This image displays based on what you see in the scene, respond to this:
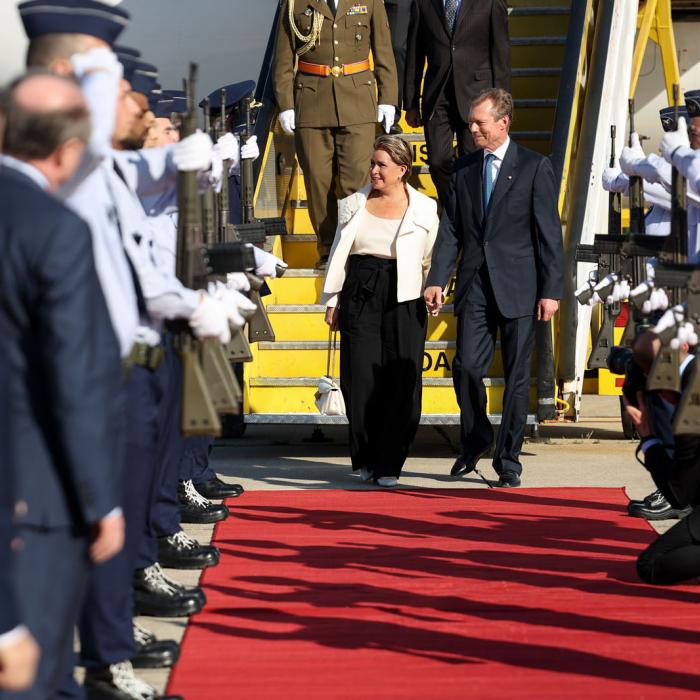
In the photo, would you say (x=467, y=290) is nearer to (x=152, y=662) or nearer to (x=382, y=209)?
(x=382, y=209)

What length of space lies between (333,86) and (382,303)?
1669mm

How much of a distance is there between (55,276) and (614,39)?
25.6 feet

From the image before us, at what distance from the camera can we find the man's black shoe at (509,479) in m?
7.48

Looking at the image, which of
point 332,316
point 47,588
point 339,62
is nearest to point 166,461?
point 47,588

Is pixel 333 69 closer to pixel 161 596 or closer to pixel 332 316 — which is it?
pixel 332 316

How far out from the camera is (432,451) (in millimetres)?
9008

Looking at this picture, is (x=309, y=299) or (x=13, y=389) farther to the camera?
(x=309, y=299)

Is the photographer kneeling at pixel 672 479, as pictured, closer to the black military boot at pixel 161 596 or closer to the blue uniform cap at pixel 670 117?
the black military boot at pixel 161 596

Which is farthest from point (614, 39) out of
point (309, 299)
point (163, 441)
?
point (163, 441)

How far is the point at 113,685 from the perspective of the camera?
3980mm

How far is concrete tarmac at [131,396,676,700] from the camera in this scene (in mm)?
7707

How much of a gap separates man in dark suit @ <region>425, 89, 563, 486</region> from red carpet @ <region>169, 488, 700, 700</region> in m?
0.67

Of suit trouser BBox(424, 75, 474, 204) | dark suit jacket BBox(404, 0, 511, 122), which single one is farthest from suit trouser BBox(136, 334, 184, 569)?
dark suit jacket BBox(404, 0, 511, 122)

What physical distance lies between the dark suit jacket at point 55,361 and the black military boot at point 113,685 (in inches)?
46.0
